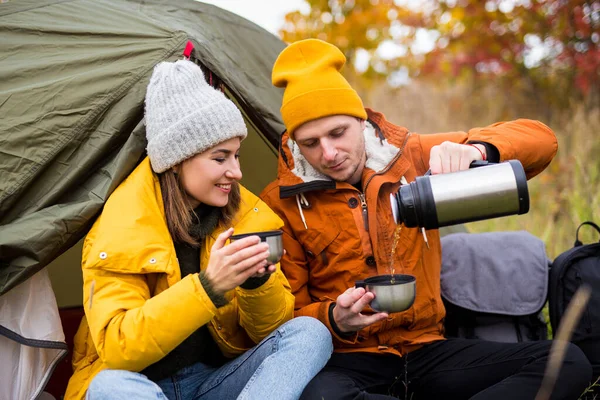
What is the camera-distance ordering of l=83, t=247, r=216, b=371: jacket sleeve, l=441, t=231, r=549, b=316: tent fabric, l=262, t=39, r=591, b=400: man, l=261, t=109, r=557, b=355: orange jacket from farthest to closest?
1. l=441, t=231, r=549, b=316: tent fabric
2. l=261, t=109, r=557, b=355: orange jacket
3. l=262, t=39, r=591, b=400: man
4. l=83, t=247, r=216, b=371: jacket sleeve

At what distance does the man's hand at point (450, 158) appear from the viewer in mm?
2398

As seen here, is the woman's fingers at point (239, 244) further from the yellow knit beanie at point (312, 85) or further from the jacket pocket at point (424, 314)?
the jacket pocket at point (424, 314)

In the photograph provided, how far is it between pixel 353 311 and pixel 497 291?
34.3 inches

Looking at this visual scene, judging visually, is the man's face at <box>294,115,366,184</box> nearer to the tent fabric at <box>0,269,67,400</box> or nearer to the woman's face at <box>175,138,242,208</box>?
the woman's face at <box>175,138,242,208</box>

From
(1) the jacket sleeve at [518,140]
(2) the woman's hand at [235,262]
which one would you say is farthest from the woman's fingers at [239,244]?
(1) the jacket sleeve at [518,140]

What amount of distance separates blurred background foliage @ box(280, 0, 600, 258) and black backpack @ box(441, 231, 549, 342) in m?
1.24

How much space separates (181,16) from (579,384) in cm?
222

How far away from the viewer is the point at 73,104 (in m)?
2.55

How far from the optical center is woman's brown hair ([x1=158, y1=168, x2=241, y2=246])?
Answer: 2365 mm

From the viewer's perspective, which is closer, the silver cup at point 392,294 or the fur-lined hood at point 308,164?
the silver cup at point 392,294

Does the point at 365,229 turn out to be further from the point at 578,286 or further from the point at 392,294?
the point at 578,286

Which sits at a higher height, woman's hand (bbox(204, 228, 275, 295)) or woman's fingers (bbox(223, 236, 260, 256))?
woman's fingers (bbox(223, 236, 260, 256))

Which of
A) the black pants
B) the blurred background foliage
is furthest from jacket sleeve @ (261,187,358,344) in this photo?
the blurred background foliage

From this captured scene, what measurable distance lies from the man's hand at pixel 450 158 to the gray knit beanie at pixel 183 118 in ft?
2.33
